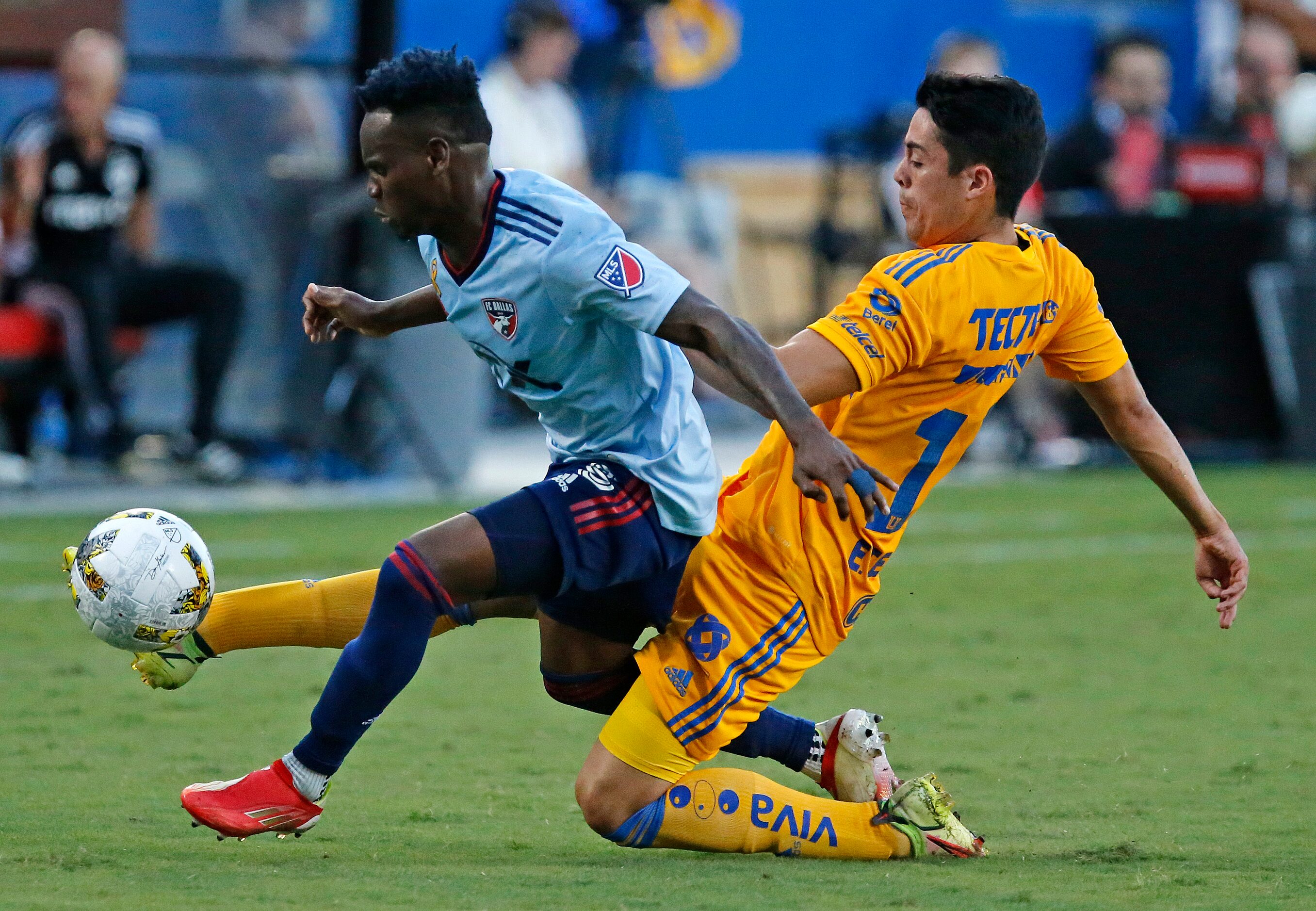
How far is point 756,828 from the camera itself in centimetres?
382

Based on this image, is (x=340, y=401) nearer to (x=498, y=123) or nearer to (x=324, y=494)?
(x=324, y=494)

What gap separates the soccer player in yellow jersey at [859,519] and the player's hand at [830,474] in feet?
1.27

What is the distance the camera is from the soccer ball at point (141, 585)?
3.88 meters

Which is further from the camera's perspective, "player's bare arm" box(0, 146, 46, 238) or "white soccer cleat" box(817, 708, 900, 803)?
"player's bare arm" box(0, 146, 46, 238)

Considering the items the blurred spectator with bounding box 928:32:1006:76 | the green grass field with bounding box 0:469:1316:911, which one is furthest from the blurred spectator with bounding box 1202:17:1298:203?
the green grass field with bounding box 0:469:1316:911

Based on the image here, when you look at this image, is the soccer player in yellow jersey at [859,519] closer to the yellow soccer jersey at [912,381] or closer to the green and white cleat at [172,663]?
the yellow soccer jersey at [912,381]

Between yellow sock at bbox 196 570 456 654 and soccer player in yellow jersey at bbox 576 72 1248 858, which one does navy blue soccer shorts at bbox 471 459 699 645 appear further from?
yellow sock at bbox 196 570 456 654

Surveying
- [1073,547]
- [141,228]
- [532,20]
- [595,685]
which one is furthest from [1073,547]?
[595,685]

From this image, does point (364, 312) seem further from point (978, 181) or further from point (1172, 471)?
point (1172, 471)

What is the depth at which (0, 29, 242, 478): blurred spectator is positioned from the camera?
998 centimetres

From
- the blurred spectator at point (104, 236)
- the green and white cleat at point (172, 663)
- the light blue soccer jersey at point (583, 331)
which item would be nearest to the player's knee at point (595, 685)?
the light blue soccer jersey at point (583, 331)

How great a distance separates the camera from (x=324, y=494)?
1077 centimetres

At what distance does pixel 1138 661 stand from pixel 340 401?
5823 mm

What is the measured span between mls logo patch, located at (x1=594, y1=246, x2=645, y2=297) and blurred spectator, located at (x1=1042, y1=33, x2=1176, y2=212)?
9490 millimetres
